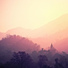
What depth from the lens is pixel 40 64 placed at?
215 feet

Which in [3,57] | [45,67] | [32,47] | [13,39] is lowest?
[45,67]

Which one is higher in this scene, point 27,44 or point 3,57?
point 27,44

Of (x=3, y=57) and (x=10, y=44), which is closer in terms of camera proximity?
(x=3, y=57)

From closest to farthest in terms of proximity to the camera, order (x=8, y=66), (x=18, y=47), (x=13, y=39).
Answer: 1. (x=8, y=66)
2. (x=18, y=47)
3. (x=13, y=39)

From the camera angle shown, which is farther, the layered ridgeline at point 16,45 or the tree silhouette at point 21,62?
the layered ridgeline at point 16,45

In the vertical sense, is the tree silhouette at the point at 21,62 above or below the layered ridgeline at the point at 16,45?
below

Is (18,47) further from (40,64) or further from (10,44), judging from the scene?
(40,64)

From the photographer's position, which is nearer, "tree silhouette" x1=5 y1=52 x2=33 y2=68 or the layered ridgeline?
"tree silhouette" x1=5 y1=52 x2=33 y2=68

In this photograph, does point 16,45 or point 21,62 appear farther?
point 16,45

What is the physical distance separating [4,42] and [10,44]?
857 centimetres

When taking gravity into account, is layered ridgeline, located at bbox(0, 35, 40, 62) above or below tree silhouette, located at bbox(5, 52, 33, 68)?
above

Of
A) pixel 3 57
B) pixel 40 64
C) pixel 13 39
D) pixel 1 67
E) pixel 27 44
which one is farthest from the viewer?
pixel 13 39

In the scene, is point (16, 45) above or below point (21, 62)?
above

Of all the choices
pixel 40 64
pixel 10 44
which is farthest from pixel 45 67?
pixel 10 44
